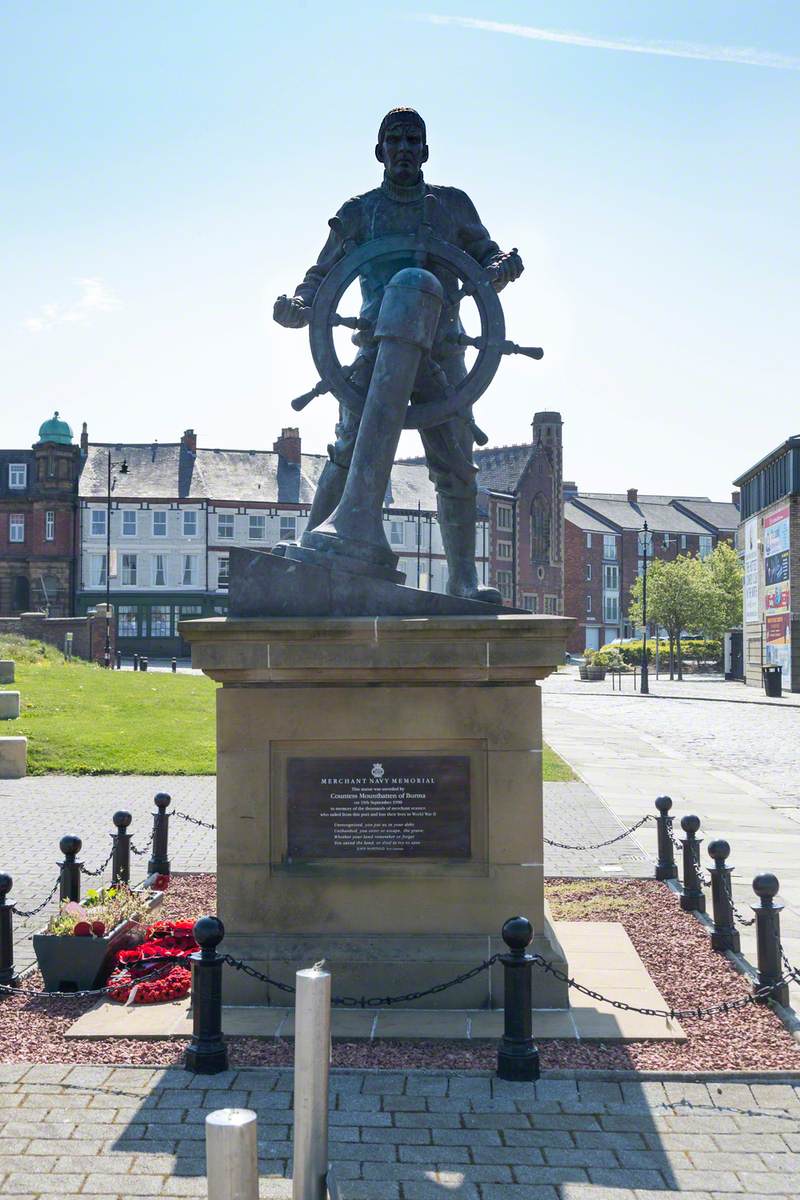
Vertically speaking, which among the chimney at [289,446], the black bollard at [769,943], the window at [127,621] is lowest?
the black bollard at [769,943]

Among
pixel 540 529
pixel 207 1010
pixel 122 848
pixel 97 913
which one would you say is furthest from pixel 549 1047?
pixel 540 529

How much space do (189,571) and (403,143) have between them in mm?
65215

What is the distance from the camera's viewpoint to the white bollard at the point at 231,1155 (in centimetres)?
345

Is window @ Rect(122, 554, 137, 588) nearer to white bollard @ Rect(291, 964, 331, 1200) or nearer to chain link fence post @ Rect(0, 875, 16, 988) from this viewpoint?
chain link fence post @ Rect(0, 875, 16, 988)

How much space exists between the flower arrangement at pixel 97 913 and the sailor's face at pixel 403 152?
5.03m

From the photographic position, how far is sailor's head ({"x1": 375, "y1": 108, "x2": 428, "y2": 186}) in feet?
25.5

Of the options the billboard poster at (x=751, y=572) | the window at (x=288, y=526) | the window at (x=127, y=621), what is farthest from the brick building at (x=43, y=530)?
the billboard poster at (x=751, y=572)

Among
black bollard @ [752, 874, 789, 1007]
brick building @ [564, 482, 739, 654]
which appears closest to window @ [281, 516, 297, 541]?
brick building @ [564, 482, 739, 654]

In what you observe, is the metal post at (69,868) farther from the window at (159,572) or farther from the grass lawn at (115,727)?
the window at (159,572)

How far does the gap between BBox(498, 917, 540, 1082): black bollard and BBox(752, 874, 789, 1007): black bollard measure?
174 cm

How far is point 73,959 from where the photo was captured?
285 inches

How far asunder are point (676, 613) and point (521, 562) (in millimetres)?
17946

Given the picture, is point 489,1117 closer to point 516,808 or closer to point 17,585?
point 516,808

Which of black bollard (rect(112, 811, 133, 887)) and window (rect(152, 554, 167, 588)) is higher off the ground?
window (rect(152, 554, 167, 588))
